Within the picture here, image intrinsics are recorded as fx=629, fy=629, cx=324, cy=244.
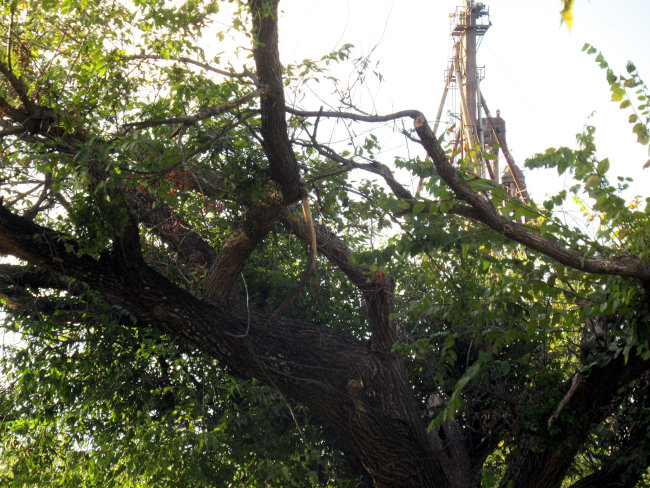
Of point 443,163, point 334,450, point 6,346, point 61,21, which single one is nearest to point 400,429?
point 334,450

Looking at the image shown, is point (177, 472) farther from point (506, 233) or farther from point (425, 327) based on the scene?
point (506, 233)

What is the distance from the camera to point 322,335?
5.78m

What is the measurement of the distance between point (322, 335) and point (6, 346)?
3201 mm

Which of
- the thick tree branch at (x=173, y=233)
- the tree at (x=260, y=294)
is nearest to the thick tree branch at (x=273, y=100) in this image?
the tree at (x=260, y=294)

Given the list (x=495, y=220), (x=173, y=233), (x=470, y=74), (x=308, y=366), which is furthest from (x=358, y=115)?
(x=470, y=74)

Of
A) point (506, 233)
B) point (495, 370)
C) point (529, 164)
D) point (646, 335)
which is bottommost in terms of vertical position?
point (646, 335)

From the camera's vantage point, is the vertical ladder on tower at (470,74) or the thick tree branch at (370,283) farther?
the vertical ladder on tower at (470,74)

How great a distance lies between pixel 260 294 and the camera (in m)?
7.24

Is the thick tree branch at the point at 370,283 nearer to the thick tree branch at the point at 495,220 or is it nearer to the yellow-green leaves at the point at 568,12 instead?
the thick tree branch at the point at 495,220

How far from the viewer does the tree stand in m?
4.17

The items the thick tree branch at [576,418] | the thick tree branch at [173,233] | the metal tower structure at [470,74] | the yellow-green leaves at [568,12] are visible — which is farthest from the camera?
the metal tower structure at [470,74]

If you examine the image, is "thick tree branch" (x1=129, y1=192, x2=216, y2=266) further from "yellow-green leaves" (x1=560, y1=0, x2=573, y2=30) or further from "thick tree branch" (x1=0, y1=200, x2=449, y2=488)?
"yellow-green leaves" (x1=560, y1=0, x2=573, y2=30)

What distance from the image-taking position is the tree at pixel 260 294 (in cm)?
417

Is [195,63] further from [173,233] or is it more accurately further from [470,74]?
[470,74]
